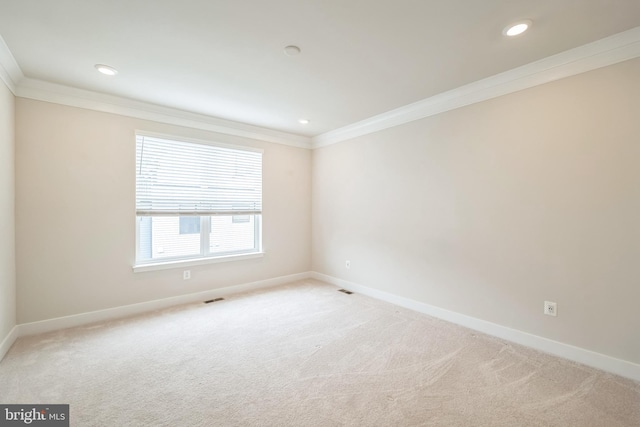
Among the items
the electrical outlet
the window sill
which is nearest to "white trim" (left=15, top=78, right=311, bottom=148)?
the window sill

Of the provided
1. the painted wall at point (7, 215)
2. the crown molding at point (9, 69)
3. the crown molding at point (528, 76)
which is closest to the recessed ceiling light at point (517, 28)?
the crown molding at point (528, 76)

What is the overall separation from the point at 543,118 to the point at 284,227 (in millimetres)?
3693

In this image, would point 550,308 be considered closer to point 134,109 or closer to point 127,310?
point 127,310

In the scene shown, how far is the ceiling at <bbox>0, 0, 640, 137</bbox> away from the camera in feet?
5.90

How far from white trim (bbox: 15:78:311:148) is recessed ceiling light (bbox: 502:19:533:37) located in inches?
131

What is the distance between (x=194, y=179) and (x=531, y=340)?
4313 millimetres

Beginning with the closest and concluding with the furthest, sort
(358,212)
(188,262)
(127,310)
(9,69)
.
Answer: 1. (9,69)
2. (127,310)
3. (188,262)
4. (358,212)

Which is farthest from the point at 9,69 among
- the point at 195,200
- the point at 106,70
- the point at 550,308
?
the point at 550,308

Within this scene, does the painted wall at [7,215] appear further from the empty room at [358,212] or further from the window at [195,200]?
the window at [195,200]

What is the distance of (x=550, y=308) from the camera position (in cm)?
247

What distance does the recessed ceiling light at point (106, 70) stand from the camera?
8.28ft

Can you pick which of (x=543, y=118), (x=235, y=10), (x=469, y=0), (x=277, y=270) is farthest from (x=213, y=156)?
(x=543, y=118)

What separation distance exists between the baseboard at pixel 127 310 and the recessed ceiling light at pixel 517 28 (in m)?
4.21

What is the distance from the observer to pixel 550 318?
8.11 feet
